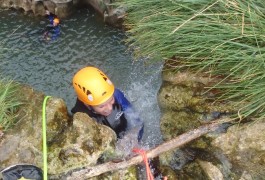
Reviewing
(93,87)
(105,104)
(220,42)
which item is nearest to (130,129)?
(105,104)

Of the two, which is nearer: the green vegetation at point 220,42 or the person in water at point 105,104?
the green vegetation at point 220,42

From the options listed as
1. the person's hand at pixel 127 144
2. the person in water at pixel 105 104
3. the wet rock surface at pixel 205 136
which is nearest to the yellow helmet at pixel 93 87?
the person in water at pixel 105 104

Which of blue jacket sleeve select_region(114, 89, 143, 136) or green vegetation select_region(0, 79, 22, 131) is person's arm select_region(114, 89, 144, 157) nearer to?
blue jacket sleeve select_region(114, 89, 143, 136)

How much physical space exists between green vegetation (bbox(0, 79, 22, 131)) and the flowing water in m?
2.09

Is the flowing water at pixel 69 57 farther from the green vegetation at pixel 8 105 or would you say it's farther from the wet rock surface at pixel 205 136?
the green vegetation at pixel 8 105

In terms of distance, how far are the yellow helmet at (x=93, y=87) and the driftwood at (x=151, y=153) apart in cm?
93

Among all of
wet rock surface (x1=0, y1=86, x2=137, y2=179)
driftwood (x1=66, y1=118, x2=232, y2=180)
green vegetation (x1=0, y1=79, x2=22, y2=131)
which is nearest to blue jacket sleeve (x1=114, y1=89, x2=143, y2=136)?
wet rock surface (x1=0, y1=86, x2=137, y2=179)

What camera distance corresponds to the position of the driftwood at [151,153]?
3324mm

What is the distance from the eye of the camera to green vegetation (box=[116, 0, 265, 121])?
326 cm

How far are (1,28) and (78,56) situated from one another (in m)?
2.17

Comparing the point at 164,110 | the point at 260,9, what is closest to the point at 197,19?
the point at 260,9

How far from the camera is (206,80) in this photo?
12.1ft

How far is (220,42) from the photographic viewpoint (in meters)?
3.42

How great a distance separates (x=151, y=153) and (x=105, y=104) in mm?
981
